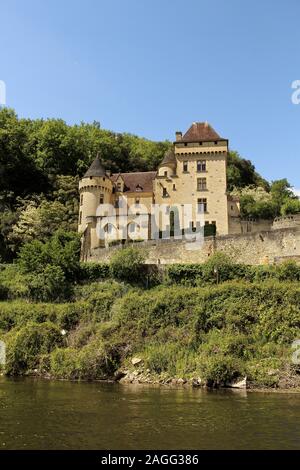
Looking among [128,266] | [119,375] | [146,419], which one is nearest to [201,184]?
[128,266]

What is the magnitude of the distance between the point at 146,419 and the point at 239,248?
801 inches

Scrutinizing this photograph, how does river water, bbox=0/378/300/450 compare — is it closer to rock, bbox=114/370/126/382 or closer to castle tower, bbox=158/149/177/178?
rock, bbox=114/370/126/382

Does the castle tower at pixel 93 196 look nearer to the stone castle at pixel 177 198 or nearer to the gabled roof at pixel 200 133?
the stone castle at pixel 177 198

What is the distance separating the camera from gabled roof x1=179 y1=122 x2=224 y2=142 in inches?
1761

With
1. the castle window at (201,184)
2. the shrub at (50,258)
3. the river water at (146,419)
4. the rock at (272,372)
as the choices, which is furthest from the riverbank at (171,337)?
the castle window at (201,184)

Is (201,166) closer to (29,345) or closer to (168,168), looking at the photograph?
(168,168)

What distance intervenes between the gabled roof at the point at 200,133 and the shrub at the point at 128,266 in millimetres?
15356

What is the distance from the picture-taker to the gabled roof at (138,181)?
46.8m

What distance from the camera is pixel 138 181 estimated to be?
157 ft

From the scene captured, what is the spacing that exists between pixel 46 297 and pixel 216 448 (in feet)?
81.1

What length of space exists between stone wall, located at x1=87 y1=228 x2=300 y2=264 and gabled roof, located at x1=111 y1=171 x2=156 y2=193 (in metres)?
10.3

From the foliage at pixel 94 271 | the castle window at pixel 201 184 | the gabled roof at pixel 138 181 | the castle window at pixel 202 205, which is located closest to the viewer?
the foliage at pixel 94 271

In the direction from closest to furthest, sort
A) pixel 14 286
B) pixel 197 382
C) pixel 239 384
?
pixel 239 384, pixel 197 382, pixel 14 286

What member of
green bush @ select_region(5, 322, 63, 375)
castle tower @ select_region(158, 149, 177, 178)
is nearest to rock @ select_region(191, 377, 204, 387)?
green bush @ select_region(5, 322, 63, 375)
